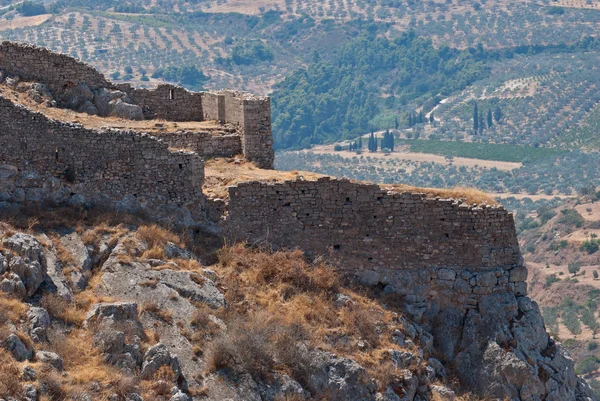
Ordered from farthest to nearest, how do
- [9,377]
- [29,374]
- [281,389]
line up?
[281,389], [29,374], [9,377]

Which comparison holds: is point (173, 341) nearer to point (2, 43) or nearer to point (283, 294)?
point (283, 294)

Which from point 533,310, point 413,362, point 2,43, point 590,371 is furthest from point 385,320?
point 590,371

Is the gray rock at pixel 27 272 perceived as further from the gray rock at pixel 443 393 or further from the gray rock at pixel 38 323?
the gray rock at pixel 443 393

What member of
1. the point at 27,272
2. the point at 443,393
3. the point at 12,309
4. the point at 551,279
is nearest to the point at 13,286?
Answer: the point at 27,272

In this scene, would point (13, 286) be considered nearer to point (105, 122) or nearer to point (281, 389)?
point (281, 389)

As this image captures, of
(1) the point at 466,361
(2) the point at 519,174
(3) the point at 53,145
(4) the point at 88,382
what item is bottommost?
(2) the point at 519,174

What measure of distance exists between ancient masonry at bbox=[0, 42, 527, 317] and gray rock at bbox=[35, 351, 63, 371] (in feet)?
20.8

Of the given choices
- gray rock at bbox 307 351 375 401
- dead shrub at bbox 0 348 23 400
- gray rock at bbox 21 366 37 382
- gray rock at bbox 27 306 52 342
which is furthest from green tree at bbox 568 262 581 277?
dead shrub at bbox 0 348 23 400

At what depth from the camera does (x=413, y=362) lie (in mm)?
30500

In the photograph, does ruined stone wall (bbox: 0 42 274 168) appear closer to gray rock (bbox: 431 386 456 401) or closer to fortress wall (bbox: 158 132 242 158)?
fortress wall (bbox: 158 132 242 158)

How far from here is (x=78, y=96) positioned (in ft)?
116

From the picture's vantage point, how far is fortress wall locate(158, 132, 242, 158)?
114 feet

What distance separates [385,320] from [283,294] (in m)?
2.35

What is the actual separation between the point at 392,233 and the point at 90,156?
6.97 metres
